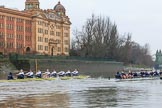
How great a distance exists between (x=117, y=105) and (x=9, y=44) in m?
122

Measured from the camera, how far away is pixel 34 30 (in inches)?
6156

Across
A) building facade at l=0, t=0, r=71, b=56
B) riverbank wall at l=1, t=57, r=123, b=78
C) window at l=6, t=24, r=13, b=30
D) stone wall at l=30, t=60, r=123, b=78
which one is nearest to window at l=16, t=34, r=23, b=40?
building facade at l=0, t=0, r=71, b=56

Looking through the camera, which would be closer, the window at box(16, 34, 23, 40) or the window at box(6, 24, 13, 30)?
the window at box(6, 24, 13, 30)

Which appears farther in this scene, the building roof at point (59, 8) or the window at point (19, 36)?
the building roof at point (59, 8)

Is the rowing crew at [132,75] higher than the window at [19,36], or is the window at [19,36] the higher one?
the window at [19,36]

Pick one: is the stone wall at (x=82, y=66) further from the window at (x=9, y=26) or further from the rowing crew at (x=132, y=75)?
the window at (x=9, y=26)

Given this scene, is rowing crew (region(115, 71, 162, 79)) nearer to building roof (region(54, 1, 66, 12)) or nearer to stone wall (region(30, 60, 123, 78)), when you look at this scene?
stone wall (region(30, 60, 123, 78))

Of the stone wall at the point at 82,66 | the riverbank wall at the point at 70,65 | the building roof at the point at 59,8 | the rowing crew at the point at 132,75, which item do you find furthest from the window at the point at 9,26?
the rowing crew at the point at 132,75

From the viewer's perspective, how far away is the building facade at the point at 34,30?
14112 centimetres

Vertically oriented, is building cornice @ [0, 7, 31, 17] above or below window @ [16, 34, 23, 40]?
above

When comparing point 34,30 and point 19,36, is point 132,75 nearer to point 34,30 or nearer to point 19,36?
point 19,36

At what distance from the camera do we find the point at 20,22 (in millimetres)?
148500

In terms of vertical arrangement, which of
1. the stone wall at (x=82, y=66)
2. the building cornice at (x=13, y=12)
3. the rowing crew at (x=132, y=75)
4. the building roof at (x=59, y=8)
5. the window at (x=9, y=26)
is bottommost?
the rowing crew at (x=132, y=75)

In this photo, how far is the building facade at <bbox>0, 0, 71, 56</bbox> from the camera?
14112 cm
